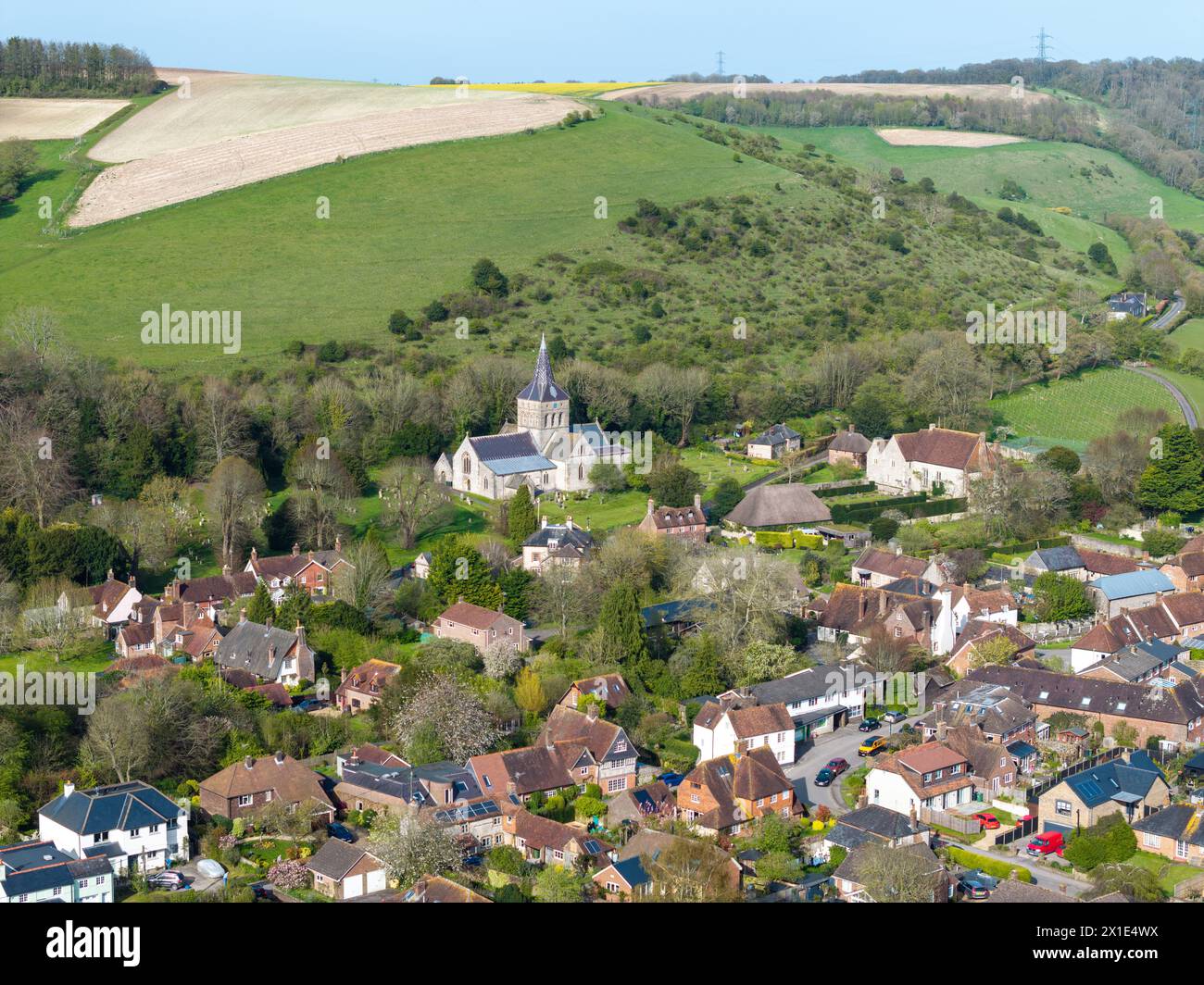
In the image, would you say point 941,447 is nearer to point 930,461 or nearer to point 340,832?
point 930,461

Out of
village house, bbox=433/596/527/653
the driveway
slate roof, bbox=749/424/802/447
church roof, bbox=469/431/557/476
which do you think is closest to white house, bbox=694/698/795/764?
the driveway

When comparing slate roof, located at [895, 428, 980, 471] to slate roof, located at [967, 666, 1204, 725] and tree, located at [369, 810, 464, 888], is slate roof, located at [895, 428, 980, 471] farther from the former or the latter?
tree, located at [369, 810, 464, 888]

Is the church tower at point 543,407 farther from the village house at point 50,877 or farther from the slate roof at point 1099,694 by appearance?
the village house at point 50,877

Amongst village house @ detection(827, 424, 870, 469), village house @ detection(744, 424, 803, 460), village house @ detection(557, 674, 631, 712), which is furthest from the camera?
village house @ detection(744, 424, 803, 460)

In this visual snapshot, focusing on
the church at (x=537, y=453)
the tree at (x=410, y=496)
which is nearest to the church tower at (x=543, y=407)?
the church at (x=537, y=453)

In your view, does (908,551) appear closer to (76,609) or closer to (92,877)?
(76,609)

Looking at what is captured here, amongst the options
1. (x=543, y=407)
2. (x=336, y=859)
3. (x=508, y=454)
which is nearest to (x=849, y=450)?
(x=543, y=407)
